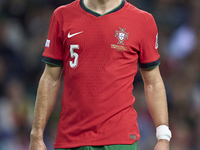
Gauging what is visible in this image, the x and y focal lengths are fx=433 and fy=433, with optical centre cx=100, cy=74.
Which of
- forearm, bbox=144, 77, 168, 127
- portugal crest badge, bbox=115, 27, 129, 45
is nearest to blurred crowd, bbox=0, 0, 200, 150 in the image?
forearm, bbox=144, 77, 168, 127

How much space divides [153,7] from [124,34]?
502cm

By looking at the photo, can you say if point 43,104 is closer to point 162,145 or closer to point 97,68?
point 97,68

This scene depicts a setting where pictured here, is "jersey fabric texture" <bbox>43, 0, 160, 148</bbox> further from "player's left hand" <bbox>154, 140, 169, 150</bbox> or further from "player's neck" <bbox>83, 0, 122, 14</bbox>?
"player's left hand" <bbox>154, 140, 169, 150</bbox>

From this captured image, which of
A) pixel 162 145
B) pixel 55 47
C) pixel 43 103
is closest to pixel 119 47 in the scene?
pixel 55 47

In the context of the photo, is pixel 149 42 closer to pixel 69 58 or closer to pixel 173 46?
pixel 69 58

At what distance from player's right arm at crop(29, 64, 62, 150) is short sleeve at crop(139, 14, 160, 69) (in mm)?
666

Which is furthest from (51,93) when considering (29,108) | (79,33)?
(29,108)

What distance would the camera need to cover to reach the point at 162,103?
138 inches

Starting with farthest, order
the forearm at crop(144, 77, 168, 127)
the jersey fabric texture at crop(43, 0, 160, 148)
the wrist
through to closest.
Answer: the forearm at crop(144, 77, 168, 127)
the wrist
the jersey fabric texture at crop(43, 0, 160, 148)

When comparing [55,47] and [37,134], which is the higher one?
[55,47]

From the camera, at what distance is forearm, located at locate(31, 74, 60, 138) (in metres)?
3.34

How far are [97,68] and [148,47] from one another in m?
0.49

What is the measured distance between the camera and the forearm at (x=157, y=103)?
348cm

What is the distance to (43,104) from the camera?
3369 millimetres
